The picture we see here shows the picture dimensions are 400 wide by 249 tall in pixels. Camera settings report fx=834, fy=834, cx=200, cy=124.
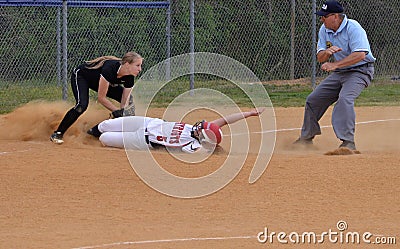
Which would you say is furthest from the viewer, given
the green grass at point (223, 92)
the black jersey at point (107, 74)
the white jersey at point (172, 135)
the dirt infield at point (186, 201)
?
the green grass at point (223, 92)

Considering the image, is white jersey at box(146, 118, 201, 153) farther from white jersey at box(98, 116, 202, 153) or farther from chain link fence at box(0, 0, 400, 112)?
chain link fence at box(0, 0, 400, 112)

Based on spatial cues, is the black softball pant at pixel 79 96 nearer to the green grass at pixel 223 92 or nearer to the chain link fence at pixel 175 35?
the green grass at pixel 223 92

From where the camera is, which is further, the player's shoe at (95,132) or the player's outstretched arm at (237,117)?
the player's shoe at (95,132)

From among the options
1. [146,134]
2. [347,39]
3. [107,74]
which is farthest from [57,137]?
[347,39]

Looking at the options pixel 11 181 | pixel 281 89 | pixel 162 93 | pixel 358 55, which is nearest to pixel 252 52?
pixel 281 89

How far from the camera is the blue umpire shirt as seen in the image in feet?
36.2

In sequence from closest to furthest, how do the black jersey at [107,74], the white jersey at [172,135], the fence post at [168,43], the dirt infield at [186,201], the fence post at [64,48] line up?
the dirt infield at [186,201]
the white jersey at [172,135]
the black jersey at [107,74]
the fence post at [64,48]
the fence post at [168,43]

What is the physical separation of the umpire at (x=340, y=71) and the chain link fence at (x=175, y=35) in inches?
249

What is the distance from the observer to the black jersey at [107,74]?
437 inches

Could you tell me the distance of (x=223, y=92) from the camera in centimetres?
1852

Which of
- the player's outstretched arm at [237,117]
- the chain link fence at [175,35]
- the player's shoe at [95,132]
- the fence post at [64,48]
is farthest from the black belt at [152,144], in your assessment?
the chain link fence at [175,35]

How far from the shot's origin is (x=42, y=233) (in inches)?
253

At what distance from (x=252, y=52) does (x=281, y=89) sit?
1236 mm

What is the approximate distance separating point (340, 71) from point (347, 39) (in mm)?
504
